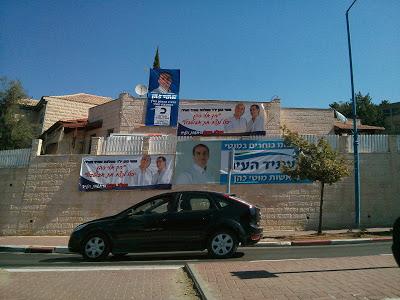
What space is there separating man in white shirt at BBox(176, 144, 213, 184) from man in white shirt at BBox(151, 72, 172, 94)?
6.49m

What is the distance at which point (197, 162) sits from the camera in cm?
1853

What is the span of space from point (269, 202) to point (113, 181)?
712cm

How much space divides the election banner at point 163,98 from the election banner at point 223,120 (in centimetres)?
84

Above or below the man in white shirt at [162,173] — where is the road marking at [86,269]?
below

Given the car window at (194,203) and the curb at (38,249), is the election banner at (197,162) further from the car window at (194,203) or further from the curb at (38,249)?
the car window at (194,203)

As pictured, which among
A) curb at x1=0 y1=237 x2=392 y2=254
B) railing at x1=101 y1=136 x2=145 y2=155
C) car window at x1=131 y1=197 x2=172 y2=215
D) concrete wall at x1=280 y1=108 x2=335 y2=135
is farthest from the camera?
concrete wall at x1=280 y1=108 x2=335 y2=135

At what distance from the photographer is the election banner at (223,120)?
22438 millimetres

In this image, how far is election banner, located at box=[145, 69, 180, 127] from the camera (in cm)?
2322

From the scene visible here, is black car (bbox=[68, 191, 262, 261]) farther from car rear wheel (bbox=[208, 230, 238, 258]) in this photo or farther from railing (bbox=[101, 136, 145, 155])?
railing (bbox=[101, 136, 145, 155])

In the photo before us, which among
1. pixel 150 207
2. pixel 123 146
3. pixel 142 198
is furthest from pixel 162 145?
pixel 150 207

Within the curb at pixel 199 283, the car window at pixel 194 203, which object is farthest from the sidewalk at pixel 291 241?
the curb at pixel 199 283

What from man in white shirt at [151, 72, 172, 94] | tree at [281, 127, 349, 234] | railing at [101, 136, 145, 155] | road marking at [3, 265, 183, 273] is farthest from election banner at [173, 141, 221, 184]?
road marking at [3, 265, 183, 273]

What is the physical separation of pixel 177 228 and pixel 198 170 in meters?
8.75

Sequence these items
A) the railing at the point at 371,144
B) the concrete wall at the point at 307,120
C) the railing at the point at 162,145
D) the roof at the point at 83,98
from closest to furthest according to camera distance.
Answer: the railing at the point at 371,144, the railing at the point at 162,145, the concrete wall at the point at 307,120, the roof at the point at 83,98
